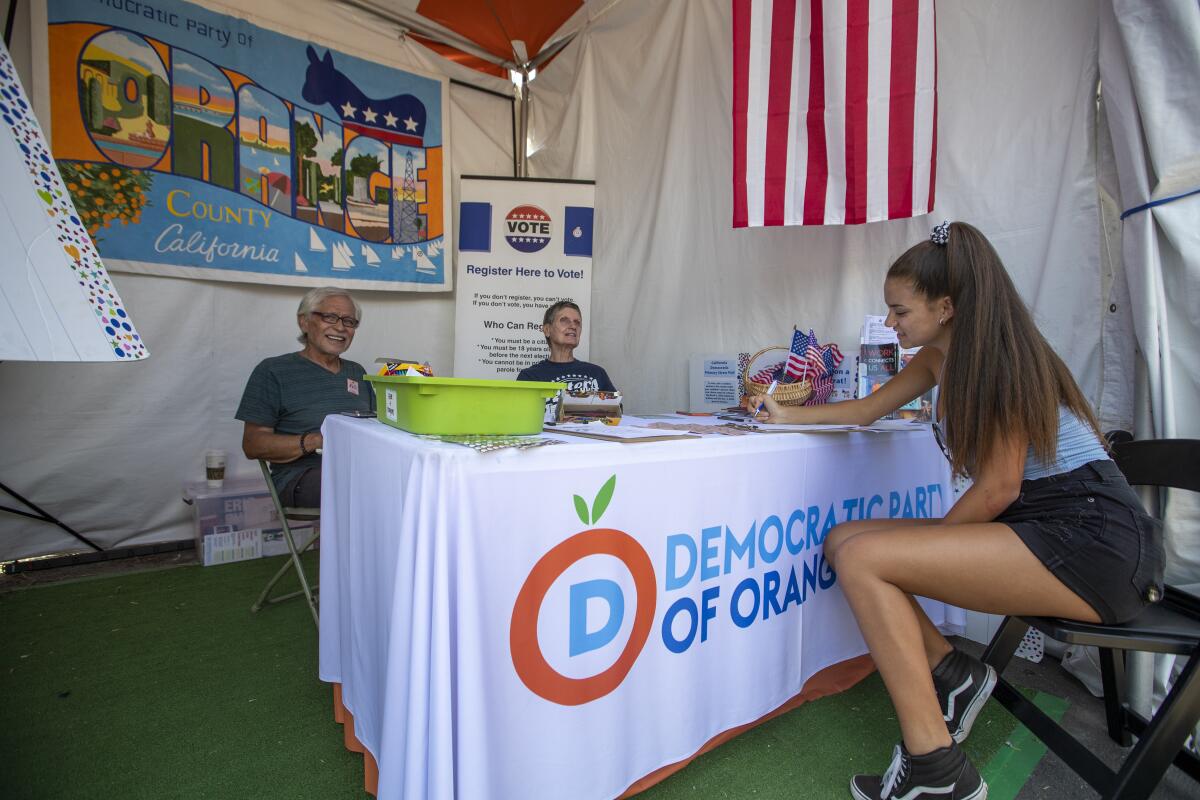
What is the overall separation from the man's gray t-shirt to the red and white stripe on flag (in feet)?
5.61

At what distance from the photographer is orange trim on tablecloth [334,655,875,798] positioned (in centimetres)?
122

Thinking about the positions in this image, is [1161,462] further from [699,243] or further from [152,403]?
[152,403]

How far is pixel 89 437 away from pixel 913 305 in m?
3.48

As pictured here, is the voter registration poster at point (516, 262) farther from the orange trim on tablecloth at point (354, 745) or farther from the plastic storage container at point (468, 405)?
the plastic storage container at point (468, 405)

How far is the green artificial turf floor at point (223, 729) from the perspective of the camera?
129cm

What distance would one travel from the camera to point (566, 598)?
106cm

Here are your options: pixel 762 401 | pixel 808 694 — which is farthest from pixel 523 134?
pixel 808 694

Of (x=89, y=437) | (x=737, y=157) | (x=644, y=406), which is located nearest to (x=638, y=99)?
(x=737, y=157)

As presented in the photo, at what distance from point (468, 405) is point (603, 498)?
0.99ft

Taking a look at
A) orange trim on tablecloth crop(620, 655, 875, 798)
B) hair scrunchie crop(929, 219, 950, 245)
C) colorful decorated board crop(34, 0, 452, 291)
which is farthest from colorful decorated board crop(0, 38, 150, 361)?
colorful decorated board crop(34, 0, 452, 291)

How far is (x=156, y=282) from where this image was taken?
9.54ft

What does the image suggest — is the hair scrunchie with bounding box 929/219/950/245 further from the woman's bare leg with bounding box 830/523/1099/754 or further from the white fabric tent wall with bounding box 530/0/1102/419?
the white fabric tent wall with bounding box 530/0/1102/419

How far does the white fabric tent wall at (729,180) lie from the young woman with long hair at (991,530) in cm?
81

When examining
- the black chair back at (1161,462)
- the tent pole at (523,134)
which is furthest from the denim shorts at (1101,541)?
the tent pole at (523,134)
